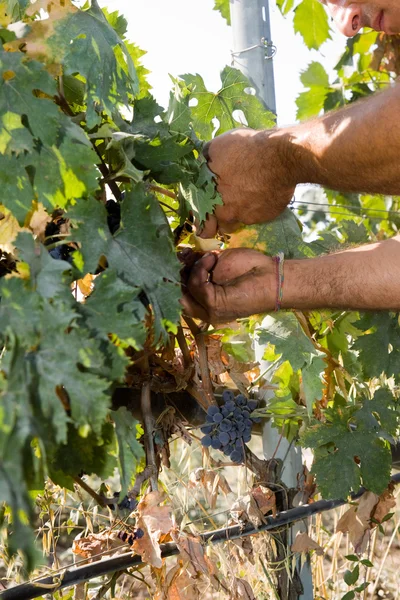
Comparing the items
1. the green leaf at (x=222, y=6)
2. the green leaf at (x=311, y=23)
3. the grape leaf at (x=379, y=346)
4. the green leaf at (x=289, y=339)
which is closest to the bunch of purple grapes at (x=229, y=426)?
the green leaf at (x=289, y=339)

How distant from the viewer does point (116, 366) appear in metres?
0.58

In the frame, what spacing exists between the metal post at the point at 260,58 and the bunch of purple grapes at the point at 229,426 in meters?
0.20

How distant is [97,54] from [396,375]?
732 millimetres

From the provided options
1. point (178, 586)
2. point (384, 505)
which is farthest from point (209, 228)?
point (384, 505)

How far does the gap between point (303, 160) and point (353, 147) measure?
8 cm

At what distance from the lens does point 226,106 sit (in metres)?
1.14

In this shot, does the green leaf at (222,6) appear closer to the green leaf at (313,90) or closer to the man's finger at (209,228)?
the green leaf at (313,90)

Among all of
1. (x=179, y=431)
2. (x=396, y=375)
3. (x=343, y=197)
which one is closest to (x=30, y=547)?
(x=179, y=431)

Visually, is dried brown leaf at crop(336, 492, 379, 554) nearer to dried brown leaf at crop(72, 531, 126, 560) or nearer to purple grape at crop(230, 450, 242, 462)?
purple grape at crop(230, 450, 242, 462)

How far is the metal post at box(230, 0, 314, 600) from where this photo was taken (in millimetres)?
1310

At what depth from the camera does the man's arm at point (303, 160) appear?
0.97 meters

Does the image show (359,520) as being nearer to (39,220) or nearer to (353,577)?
(353,577)

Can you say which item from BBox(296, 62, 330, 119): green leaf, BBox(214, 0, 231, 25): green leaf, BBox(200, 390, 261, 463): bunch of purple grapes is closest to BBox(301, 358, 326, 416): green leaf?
BBox(200, 390, 261, 463): bunch of purple grapes

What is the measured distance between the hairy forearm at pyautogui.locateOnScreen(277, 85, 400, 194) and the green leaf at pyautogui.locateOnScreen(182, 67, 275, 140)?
11 cm
